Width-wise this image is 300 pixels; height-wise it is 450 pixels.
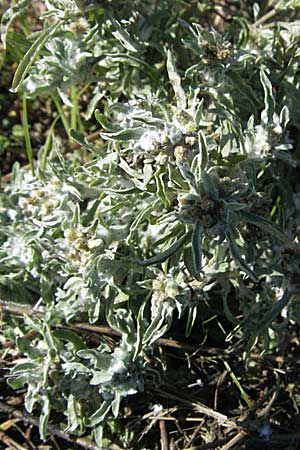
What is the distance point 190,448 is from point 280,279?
870 mm

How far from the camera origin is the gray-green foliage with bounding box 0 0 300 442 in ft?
7.79

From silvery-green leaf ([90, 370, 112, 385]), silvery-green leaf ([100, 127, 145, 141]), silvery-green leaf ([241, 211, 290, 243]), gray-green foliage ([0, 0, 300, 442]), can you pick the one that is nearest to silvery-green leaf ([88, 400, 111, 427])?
gray-green foliage ([0, 0, 300, 442])

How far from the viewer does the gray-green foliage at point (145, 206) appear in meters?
2.38

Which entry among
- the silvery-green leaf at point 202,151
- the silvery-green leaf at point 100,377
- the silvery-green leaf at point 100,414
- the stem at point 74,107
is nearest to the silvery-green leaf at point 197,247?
the silvery-green leaf at point 202,151

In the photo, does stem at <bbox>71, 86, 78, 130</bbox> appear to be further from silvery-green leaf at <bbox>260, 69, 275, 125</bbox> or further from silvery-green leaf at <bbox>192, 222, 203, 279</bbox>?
silvery-green leaf at <bbox>192, 222, 203, 279</bbox>

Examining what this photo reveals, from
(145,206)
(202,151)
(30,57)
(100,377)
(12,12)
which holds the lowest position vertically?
(100,377)

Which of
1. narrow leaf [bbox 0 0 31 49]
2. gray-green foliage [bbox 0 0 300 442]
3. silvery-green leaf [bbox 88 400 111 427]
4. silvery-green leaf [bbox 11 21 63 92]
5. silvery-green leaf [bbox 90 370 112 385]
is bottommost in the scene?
silvery-green leaf [bbox 88 400 111 427]

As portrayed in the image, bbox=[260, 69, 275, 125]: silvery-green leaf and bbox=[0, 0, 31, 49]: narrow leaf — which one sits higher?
bbox=[0, 0, 31, 49]: narrow leaf

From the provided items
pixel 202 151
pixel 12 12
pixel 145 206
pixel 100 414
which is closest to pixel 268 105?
pixel 202 151

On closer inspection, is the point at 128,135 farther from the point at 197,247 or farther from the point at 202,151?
the point at 197,247

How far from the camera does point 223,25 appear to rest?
12.8 ft

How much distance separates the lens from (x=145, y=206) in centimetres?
265

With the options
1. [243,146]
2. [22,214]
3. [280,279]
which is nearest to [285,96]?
[243,146]

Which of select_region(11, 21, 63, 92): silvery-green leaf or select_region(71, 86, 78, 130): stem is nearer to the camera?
select_region(11, 21, 63, 92): silvery-green leaf
